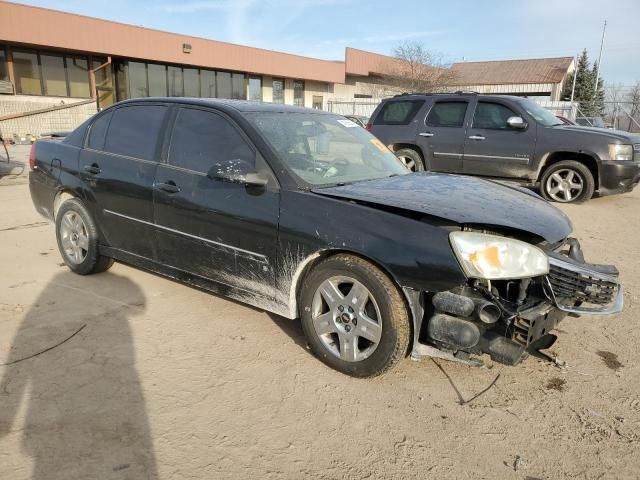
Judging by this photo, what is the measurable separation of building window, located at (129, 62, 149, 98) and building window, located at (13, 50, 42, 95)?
4.21m

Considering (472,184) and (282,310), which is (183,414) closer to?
(282,310)

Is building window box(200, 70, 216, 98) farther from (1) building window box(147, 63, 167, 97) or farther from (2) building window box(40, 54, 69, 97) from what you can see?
(2) building window box(40, 54, 69, 97)

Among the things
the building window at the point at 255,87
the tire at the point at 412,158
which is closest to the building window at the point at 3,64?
the building window at the point at 255,87

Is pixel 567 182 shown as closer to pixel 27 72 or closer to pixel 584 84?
pixel 27 72

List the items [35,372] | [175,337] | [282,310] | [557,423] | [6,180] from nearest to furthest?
[557,423] → [35,372] → [282,310] → [175,337] → [6,180]

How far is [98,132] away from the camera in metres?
4.56

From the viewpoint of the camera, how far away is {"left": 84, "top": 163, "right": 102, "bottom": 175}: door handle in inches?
171

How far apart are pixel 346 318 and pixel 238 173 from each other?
3.84ft

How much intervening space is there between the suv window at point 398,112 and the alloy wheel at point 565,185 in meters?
2.77

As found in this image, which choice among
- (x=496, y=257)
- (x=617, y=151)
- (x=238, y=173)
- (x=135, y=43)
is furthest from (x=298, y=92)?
(x=496, y=257)

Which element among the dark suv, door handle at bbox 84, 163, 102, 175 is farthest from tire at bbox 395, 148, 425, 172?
door handle at bbox 84, 163, 102, 175

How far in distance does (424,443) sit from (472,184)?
2054mm

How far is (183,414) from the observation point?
2684mm

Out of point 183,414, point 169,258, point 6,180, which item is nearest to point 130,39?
point 6,180
